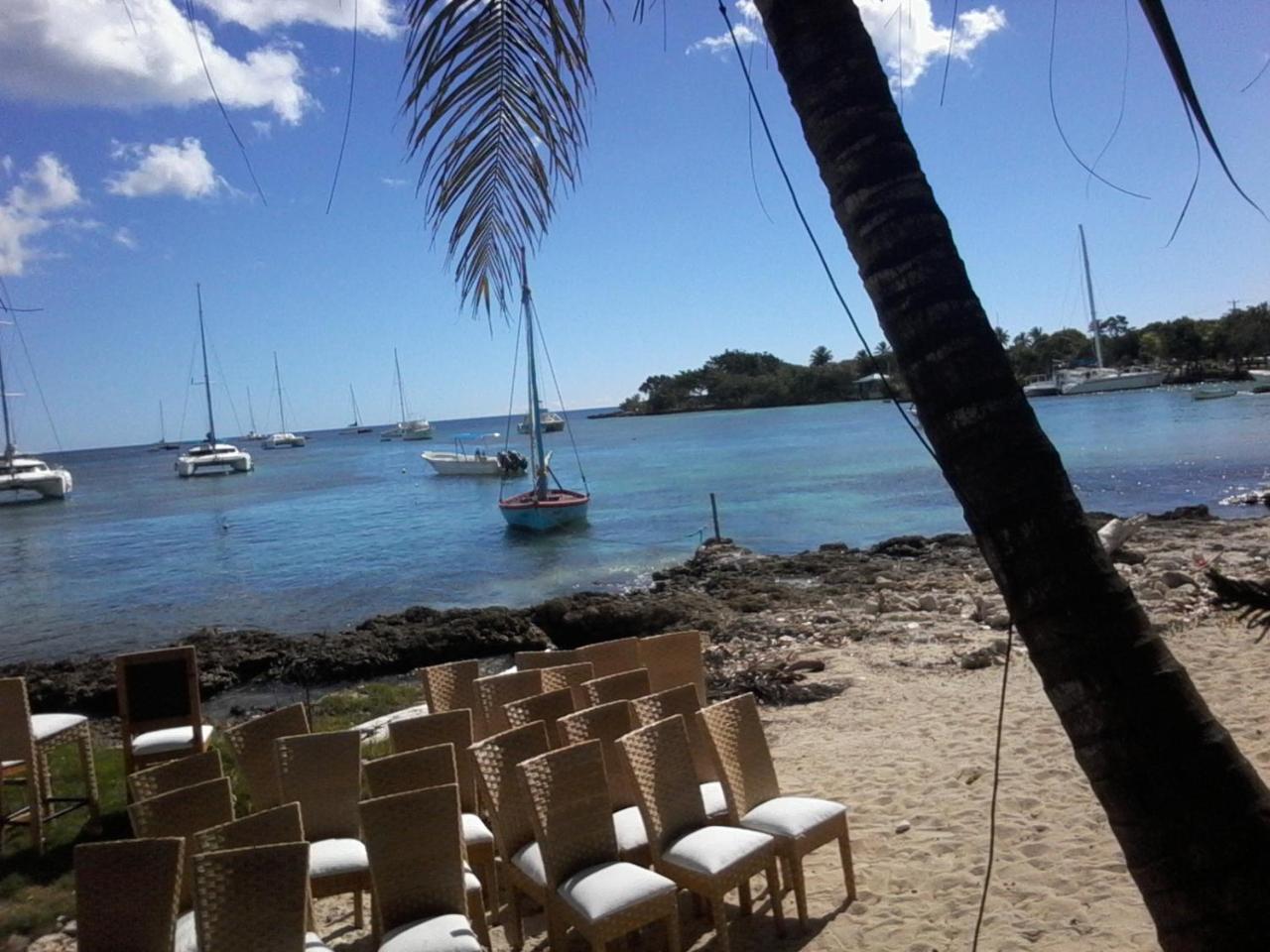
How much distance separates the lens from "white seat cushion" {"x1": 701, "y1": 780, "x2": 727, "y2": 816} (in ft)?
15.7

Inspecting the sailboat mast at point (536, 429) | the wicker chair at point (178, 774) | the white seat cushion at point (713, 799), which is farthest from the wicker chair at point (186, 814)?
the sailboat mast at point (536, 429)

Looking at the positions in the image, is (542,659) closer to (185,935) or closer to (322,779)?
(322,779)

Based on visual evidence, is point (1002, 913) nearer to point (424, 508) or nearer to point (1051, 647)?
point (1051, 647)

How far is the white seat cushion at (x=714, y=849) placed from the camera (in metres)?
4.18

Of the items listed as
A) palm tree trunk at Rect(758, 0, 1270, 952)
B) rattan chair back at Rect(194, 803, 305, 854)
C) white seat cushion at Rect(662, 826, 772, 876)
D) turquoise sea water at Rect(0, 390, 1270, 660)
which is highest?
palm tree trunk at Rect(758, 0, 1270, 952)

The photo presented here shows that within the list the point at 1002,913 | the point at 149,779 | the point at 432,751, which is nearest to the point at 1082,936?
the point at 1002,913

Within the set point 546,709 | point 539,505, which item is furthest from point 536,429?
point 546,709

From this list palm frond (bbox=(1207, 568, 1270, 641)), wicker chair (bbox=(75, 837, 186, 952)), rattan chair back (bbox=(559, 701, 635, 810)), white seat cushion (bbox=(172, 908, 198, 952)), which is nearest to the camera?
palm frond (bbox=(1207, 568, 1270, 641))

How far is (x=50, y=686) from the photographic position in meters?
13.6

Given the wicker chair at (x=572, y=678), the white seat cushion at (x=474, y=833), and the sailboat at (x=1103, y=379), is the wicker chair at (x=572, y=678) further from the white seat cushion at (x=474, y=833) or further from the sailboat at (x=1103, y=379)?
the sailboat at (x=1103, y=379)

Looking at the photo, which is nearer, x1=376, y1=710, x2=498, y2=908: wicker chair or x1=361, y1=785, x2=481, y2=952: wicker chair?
x1=361, y1=785, x2=481, y2=952: wicker chair

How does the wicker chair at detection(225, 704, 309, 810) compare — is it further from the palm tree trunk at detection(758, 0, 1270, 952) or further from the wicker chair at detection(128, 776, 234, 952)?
the palm tree trunk at detection(758, 0, 1270, 952)

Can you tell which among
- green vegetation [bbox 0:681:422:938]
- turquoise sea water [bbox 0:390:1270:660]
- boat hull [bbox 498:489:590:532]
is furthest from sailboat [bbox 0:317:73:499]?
green vegetation [bbox 0:681:422:938]

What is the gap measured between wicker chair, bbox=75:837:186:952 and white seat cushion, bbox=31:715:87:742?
2945 mm
